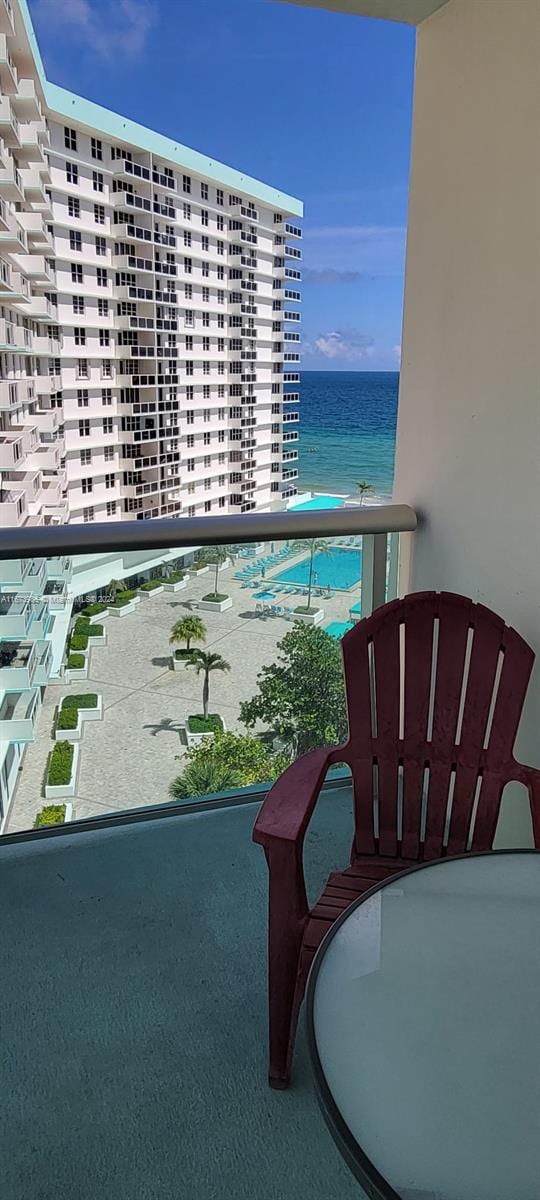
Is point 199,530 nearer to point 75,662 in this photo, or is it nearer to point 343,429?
point 75,662

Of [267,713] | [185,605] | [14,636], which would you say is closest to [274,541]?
[185,605]

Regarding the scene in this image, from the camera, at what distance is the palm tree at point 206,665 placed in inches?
95.3

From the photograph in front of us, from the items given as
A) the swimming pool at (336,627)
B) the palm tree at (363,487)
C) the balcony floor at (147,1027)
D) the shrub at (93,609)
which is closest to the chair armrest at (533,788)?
the balcony floor at (147,1027)

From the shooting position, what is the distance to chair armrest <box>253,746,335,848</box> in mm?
1420

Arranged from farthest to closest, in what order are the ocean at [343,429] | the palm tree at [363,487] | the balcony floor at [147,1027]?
the ocean at [343,429]
the palm tree at [363,487]
the balcony floor at [147,1027]

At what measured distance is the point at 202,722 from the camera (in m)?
2.46

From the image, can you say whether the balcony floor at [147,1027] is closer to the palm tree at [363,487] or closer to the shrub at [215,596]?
the shrub at [215,596]

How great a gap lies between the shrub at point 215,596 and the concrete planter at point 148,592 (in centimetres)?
15

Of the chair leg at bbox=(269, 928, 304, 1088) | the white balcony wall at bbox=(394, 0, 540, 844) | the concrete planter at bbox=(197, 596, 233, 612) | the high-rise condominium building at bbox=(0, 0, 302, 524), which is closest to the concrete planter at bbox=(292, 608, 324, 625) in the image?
the concrete planter at bbox=(197, 596, 233, 612)

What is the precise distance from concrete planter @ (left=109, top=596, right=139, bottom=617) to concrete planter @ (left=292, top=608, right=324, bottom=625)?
527 mm

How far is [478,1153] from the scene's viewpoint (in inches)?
30.9

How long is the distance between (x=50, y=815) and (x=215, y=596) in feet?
2.87

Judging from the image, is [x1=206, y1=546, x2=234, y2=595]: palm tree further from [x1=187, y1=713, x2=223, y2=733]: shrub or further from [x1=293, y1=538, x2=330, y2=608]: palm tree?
[x1=187, y1=713, x2=223, y2=733]: shrub

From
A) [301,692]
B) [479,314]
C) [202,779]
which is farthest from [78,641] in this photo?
[479,314]
